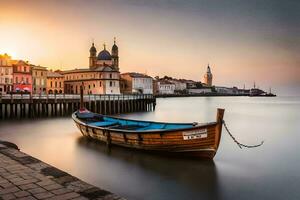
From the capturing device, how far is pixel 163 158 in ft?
48.0

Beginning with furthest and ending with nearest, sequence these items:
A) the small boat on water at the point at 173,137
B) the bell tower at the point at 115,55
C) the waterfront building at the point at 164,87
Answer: the waterfront building at the point at 164,87
the bell tower at the point at 115,55
the small boat on water at the point at 173,137

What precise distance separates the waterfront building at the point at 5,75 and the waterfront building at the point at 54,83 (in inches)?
531

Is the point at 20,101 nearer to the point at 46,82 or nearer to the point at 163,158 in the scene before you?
the point at 163,158

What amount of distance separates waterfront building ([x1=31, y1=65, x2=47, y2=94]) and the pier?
24.9 metres

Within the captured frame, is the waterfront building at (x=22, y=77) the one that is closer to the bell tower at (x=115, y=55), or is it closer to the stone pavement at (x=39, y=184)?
the bell tower at (x=115, y=55)

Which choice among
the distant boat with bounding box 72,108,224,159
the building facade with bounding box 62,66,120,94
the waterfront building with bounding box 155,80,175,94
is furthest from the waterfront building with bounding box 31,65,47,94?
the waterfront building with bounding box 155,80,175,94

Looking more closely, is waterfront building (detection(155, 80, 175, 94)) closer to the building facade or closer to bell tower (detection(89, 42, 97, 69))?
bell tower (detection(89, 42, 97, 69))

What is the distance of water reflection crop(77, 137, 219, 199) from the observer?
1082cm

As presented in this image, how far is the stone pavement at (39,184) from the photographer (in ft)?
18.7

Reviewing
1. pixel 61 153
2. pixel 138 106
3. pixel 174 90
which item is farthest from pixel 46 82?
pixel 174 90

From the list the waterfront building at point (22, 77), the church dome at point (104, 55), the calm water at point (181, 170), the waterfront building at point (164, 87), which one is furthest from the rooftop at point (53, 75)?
the waterfront building at point (164, 87)

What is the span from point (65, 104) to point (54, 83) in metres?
39.4

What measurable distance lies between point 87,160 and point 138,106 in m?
38.8

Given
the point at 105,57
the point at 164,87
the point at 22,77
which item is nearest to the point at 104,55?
the point at 105,57
